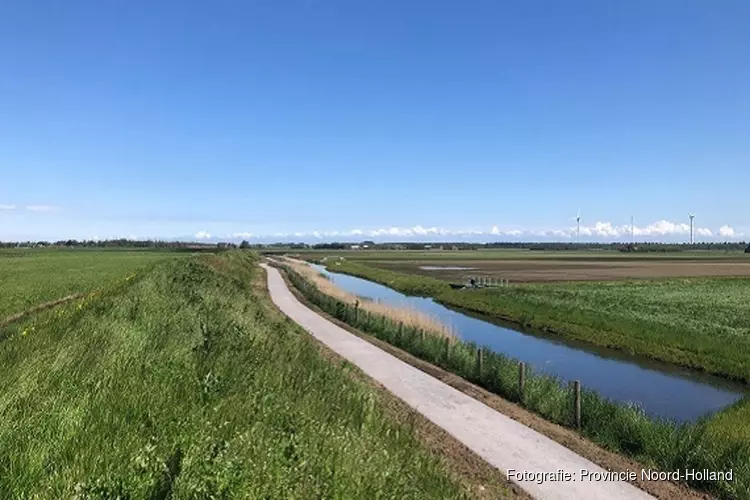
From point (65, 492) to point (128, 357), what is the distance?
469 centimetres

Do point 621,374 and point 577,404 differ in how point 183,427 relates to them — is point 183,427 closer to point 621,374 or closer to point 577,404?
point 577,404

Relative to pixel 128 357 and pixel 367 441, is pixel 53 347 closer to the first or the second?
pixel 128 357

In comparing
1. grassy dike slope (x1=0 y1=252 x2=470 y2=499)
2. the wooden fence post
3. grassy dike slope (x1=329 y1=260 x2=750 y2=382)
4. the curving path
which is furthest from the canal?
grassy dike slope (x1=0 y1=252 x2=470 y2=499)

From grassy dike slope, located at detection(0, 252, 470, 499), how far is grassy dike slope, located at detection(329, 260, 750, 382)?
1933 centimetres

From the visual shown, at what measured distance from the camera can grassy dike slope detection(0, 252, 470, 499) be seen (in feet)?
14.6

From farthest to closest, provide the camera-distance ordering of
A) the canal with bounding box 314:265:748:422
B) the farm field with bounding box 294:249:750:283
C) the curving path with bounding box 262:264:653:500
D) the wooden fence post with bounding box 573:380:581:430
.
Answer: the farm field with bounding box 294:249:750:283, the canal with bounding box 314:265:748:422, the wooden fence post with bounding box 573:380:581:430, the curving path with bounding box 262:264:653:500

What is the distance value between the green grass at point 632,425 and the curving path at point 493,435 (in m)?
1.54

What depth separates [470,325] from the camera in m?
36.6

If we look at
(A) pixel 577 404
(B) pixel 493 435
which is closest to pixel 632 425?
(A) pixel 577 404

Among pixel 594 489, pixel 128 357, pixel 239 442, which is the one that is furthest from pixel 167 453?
pixel 594 489

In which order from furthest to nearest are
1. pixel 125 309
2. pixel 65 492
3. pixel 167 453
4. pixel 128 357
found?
pixel 125 309, pixel 128 357, pixel 167 453, pixel 65 492

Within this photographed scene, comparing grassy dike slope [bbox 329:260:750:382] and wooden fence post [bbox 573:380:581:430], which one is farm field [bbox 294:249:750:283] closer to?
grassy dike slope [bbox 329:260:750:382]

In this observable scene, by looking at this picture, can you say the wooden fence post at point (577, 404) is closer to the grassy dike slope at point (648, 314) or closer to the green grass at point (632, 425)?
the green grass at point (632, 425)

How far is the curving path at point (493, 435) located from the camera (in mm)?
8781
